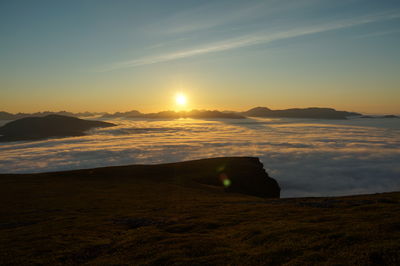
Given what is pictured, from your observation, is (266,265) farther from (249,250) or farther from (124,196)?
(124,196)

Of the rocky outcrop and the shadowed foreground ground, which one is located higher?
the shadowed foreground ground

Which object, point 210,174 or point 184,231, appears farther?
point 210,174

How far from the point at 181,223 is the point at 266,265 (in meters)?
16.7

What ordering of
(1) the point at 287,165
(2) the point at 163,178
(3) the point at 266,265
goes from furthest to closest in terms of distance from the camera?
(1) the point at 287,165
(2) the point at 163,178
(3) the point at 266,265

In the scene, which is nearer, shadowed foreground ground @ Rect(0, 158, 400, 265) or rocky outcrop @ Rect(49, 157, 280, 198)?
shadowed foreground ground @ Rect(0, 158, 400, 265)

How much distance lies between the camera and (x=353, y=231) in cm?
2109

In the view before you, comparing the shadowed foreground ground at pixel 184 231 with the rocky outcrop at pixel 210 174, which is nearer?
the shadowed foreground ground at pixel 184 231

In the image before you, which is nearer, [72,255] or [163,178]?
[72,255]

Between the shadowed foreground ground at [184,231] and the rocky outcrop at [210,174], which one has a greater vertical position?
the shadowed foreground ground at [184,231]

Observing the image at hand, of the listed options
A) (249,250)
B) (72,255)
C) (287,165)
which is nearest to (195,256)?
(249,250)

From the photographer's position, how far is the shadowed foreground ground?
61.4ft

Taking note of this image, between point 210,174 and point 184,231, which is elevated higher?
point 184,231

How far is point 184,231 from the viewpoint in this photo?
29375mm

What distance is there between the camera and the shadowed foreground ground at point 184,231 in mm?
18703
